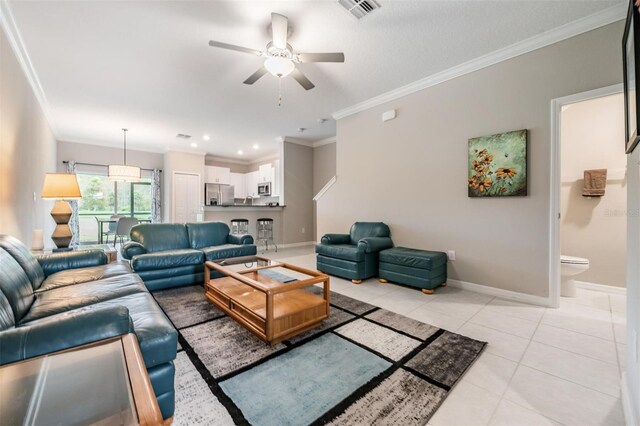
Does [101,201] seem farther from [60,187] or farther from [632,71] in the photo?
[632,71]

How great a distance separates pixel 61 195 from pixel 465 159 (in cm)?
512

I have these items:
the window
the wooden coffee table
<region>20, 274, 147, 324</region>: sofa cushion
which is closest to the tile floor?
the wooden coffee table

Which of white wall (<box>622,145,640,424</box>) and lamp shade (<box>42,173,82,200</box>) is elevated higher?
lamp shade (<box>42,173,82,200</box>)

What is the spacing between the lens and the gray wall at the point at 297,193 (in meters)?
6.86

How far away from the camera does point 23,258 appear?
77.4 inches

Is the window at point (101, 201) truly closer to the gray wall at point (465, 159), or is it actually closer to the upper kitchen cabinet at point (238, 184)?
the upper kitchen cabinet at point (238, 184)

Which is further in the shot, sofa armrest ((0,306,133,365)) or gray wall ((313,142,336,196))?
gray wall ((313,142,336,196))

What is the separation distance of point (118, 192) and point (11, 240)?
6.58 metres

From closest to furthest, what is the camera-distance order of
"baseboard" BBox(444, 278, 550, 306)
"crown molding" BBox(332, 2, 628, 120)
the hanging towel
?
1. "crown molding" BBox(332, 2, 628, 120)
2. "baseboard" BBox(444, 278, 550, 306)
3. the hanging towel

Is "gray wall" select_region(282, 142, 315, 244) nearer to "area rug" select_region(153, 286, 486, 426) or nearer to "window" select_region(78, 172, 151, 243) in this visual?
"window" select_region(78, 172, 151, 243)

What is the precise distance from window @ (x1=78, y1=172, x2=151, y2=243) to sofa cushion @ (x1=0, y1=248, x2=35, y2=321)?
6.64 meters

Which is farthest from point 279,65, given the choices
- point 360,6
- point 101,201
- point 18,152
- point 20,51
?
point 101,201

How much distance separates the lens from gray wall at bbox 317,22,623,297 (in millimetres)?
2695

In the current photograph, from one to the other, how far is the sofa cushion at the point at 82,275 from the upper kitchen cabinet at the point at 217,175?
5.84 m
